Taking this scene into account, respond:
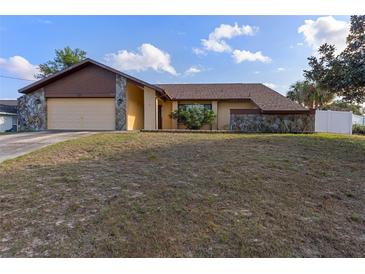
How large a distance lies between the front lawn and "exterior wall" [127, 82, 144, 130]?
8.82 m

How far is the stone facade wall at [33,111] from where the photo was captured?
1570 centimetres

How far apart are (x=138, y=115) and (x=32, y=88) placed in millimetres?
6861

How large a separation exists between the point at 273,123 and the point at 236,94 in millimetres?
4821

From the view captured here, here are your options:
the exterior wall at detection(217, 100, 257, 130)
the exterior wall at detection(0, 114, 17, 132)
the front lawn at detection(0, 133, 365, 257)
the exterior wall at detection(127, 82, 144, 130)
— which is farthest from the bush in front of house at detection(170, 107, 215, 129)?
the exterior wall at detection(0, 114, 17, 132)

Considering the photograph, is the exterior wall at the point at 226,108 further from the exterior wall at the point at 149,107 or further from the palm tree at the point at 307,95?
the palm tree at the point at 307,95

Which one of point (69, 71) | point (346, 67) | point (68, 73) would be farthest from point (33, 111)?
point (346, 67)

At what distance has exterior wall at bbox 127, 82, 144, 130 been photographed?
15716 mm

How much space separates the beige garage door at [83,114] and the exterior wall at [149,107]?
82.3 inches

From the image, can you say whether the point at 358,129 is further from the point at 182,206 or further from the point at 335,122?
the point at 182,206

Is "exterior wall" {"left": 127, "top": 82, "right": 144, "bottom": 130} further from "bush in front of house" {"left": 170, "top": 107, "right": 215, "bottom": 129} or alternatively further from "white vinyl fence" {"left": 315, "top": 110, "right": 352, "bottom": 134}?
"white vinyl fence" {"left": 315, "top": 110, "right": 352, "bottom": 134}

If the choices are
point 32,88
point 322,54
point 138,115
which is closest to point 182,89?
point 138,115

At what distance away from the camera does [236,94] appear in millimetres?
19219

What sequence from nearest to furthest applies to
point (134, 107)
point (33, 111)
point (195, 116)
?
point (33, 111) < point (134, 107) < point (195, 116)
